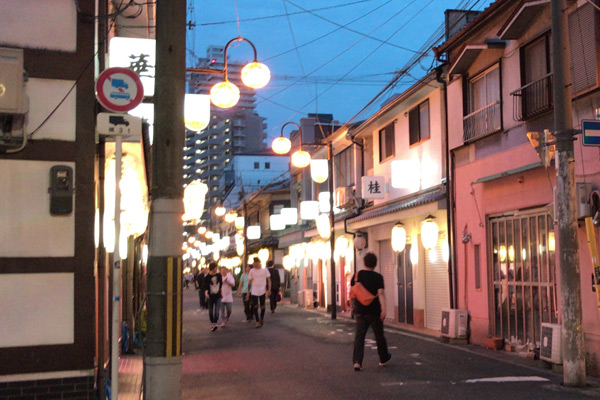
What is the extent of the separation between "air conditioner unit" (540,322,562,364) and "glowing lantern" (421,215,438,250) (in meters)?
7.50

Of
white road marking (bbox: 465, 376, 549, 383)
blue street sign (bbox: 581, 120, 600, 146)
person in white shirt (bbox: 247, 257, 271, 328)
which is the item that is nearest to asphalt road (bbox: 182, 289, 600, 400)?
white road marking (bbox: 465, 376, 549, 383)

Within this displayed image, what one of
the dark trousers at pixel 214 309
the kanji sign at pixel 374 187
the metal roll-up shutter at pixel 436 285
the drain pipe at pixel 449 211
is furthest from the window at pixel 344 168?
the drain pipe at pixel 449 211

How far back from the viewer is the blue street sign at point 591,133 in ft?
35.5

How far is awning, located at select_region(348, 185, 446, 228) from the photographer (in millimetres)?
20386

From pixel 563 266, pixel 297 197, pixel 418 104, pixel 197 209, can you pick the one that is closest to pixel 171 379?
pixel 563 266

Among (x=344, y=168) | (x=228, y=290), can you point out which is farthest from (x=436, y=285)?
(x=344, y=168)

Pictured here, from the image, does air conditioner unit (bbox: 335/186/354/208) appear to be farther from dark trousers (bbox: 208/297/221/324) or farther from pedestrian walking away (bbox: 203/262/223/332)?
dark trousers (bbox: 208/297/221/324)

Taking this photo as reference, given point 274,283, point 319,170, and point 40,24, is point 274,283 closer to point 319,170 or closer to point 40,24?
point 319,170

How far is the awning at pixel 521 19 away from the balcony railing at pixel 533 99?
1273 millimetres

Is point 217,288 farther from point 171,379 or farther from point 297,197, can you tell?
point 297,197

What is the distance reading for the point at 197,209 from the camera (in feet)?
85.4

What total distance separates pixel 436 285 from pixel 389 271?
5053 millimetres

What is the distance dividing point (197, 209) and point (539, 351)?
49.0 ft

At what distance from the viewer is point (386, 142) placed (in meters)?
26.6
